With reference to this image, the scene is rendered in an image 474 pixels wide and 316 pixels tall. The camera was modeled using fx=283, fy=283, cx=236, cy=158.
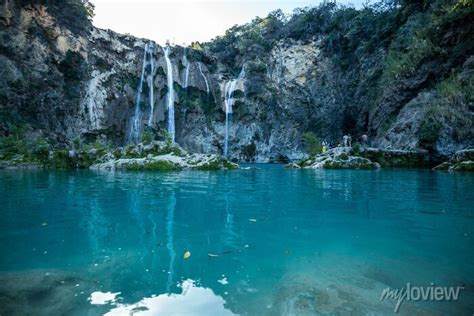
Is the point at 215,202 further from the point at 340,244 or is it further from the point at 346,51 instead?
the point at 346,51

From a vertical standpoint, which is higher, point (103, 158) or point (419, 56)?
point (419, 56)

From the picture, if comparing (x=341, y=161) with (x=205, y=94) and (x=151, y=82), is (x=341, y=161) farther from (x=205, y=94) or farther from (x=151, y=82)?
(x=151, y=82)

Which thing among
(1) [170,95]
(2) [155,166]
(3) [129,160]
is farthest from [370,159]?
(1) [170,95]

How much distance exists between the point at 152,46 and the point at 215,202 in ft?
108

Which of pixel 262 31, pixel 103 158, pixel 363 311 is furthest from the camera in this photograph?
pixel 262 31

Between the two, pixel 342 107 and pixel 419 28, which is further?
pixel 342 107

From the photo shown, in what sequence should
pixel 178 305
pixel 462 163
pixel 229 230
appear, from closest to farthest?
pixel 178 305 → pixel 229 230 → pixel 462 163

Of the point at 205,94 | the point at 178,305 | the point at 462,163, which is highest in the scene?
the point at 205,94

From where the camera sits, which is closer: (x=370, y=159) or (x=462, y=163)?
(x=462, y=163)

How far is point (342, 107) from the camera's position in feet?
115

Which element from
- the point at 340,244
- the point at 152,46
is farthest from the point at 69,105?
the point at 340,244

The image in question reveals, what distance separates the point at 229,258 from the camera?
124 inches
